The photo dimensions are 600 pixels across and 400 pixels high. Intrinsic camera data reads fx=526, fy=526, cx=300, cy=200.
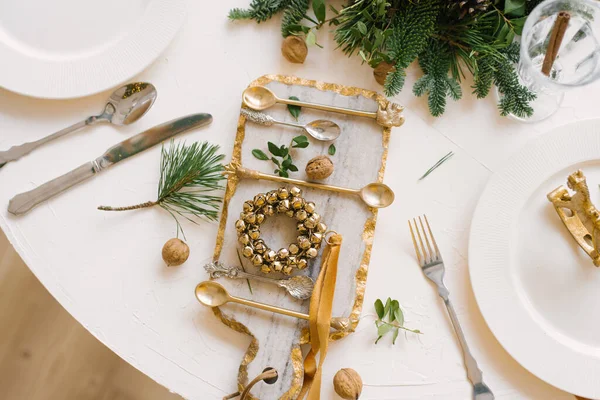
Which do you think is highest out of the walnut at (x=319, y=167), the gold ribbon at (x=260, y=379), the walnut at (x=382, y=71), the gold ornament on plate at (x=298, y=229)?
the walnut at (x=382, y=71)

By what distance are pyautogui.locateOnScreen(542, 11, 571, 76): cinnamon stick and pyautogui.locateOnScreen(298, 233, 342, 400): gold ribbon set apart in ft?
1.52

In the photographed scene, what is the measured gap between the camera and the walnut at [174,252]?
3.08ft

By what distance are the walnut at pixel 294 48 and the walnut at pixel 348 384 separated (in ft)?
1.87

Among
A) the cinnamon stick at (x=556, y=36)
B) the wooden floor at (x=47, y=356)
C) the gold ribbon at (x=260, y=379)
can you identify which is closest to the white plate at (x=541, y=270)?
the cinnamon stick at (x=556, y=36)

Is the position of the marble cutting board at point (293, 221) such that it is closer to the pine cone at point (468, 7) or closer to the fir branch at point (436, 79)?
the fir branch at point (436, 79)

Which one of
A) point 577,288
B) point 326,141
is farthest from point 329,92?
point 577,288

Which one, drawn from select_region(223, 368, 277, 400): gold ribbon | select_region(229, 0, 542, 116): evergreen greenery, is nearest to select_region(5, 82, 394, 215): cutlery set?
select_region(229, 0, 542, 116): evergreen greenery

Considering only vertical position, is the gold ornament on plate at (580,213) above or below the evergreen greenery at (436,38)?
below

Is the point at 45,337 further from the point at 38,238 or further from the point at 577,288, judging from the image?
the point at 577,288

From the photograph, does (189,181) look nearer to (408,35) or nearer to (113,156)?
(113,156)

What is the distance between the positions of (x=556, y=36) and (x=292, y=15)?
0.45 meters

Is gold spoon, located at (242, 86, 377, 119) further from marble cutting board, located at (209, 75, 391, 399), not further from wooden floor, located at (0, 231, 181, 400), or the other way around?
wooden floor, located at (0, 231, 181, 400)

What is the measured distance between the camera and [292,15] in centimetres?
96

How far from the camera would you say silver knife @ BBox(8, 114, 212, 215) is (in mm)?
971
